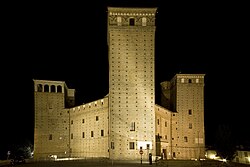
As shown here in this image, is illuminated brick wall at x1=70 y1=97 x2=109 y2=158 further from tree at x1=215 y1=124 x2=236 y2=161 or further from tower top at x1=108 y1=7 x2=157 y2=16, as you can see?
tree at x1=215 y1=124 x2=236 y2=161

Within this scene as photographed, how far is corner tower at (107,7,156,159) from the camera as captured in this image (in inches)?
1585

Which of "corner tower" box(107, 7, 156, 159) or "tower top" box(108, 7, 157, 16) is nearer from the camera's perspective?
"corner tower" box(107, 7, 156, 159)

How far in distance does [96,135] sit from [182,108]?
490 inches

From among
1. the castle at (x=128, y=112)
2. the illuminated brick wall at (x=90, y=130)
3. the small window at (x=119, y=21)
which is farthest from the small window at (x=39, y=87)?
the small window at (x=119, y=21)

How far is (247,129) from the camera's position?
67.6m

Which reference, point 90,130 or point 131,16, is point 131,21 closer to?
point 131,16

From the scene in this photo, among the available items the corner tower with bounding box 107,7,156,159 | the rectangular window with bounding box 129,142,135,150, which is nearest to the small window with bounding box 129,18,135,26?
the corner tower with bounding box 107,7,156,159

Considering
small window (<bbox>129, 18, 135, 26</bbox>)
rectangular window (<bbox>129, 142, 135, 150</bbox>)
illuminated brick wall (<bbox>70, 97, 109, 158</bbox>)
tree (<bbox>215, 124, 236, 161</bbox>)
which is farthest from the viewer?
tree (<bbox>215, 124, 236, 161</bbox>)

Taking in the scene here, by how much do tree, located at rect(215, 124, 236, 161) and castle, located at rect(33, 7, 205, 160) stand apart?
16.6 ft

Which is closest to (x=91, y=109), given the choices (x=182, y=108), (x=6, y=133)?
(x=182, y=108)

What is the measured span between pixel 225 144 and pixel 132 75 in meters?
22.4

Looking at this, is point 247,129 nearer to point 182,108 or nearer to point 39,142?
point 182,108

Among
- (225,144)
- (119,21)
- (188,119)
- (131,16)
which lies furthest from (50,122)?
(225,144)

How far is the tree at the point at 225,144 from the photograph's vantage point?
178ft
